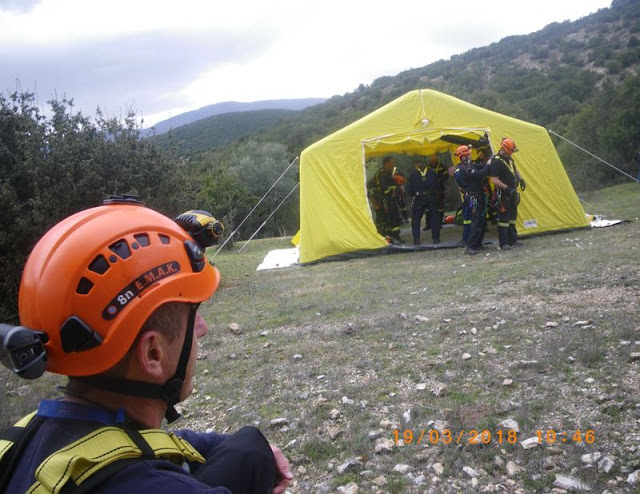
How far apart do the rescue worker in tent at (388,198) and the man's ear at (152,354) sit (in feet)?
33.7

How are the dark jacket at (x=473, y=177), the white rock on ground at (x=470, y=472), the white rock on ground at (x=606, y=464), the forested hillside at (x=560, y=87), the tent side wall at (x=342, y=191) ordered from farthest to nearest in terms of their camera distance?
1. the forested hillside at (x=560, y=87)
2. the tent side wall at (x=342, y=191)
3. the dark jacket at (x=473, y=177)
4. the white rock on ground at (x=470, y=472)
5. the white rock on ground at (x=606, y=464)

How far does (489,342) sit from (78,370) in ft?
12.0

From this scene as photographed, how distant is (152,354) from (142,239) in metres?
0.31

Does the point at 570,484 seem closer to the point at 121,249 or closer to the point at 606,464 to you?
the point at 606,464

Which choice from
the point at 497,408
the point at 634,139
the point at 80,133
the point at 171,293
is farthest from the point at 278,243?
the point at 634,139

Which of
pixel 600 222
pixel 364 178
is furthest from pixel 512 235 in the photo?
pixel 364 178

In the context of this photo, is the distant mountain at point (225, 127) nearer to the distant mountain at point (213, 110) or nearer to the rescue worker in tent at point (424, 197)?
the distant mountain at point (213, 110)

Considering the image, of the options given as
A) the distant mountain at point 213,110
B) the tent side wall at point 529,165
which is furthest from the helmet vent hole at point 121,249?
the tent side wall at point 529,165

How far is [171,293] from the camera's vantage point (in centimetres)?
135

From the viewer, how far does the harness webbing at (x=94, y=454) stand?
3.33 ft

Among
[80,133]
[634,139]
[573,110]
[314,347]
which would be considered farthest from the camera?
[573,110]

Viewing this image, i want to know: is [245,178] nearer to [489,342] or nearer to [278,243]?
[278,243]

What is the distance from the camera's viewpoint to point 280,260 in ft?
36.0

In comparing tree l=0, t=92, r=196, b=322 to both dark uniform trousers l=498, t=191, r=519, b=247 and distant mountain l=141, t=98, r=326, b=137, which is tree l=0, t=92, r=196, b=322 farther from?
dark uniform trousers l=498, t=191, r=519, b=247
